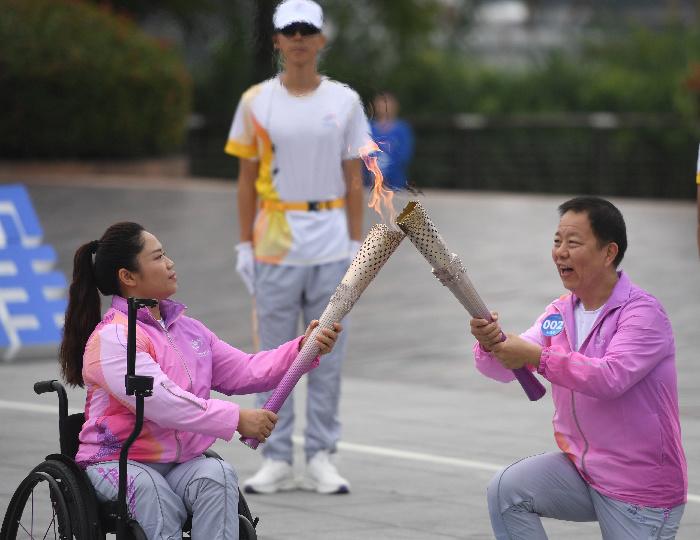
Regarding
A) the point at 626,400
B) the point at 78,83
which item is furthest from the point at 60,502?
the point at 78,83

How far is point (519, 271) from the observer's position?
12641 mm

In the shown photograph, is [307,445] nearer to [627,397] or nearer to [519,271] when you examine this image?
[627,397]

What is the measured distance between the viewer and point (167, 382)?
4.45 m

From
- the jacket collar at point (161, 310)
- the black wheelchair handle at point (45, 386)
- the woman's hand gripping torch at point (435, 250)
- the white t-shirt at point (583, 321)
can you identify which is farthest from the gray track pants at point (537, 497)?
the black wheelchair handle at point (45, 386)

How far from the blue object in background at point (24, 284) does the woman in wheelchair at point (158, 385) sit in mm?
5406

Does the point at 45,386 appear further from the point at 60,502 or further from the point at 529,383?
the point at 529,383

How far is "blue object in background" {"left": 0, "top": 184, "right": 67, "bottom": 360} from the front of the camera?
10.1 m

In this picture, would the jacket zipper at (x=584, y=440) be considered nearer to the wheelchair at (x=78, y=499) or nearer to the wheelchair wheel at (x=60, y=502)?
the wheelchair at (x=78, y=499)

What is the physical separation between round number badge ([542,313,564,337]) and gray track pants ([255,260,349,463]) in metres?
2.05

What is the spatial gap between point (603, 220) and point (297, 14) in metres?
2.27

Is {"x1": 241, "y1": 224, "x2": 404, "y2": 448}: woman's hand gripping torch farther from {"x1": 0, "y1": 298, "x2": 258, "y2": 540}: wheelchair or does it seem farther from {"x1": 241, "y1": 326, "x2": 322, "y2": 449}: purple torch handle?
{"x1": 0, "y1": 298, "x2": 258, "y2": 540}: wheelchair

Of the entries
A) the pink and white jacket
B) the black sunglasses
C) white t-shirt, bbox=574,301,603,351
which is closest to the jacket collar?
the pink and white jacket

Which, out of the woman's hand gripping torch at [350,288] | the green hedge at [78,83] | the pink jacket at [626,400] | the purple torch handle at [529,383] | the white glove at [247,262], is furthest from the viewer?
the green hedge at [78,83]

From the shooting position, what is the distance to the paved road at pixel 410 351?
21.3 feet
